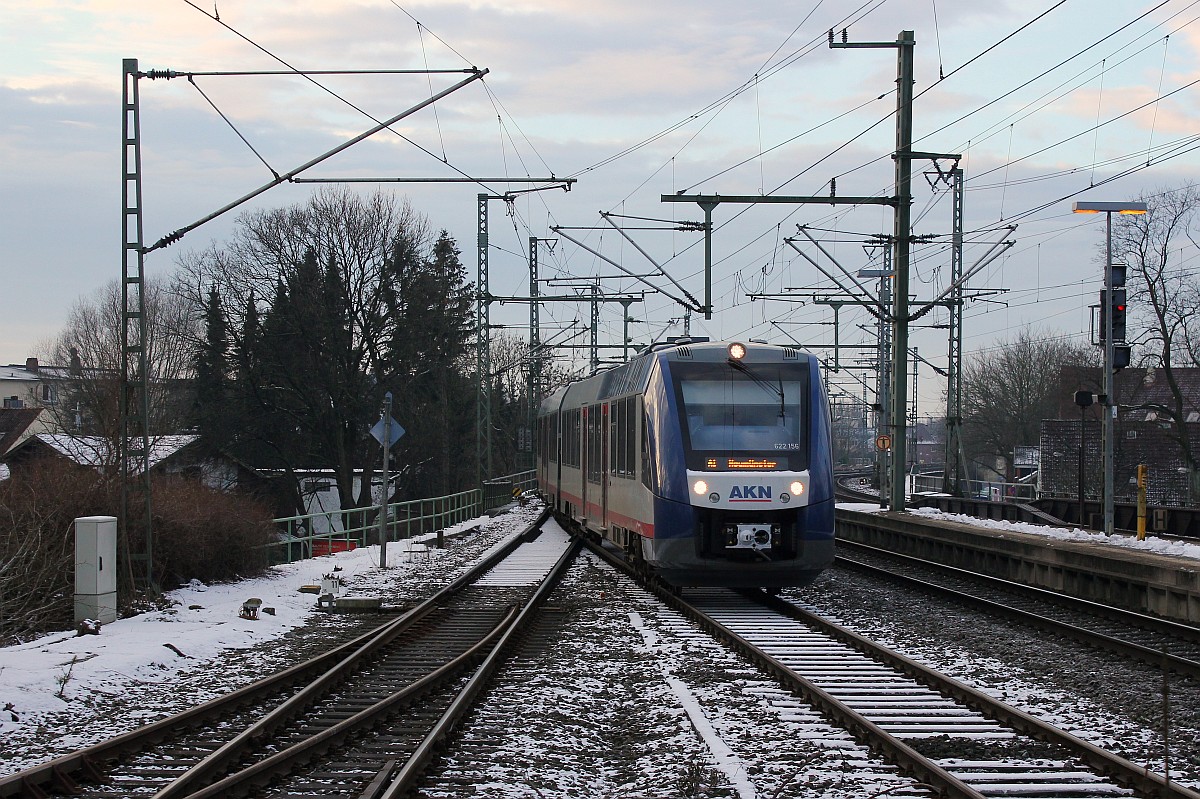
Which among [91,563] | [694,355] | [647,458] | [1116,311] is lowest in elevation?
[91,563]

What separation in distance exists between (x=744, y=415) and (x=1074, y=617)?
15.5ft

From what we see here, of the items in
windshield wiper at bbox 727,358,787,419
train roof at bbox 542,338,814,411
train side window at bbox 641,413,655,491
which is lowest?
train side window at bbox 641,413,655,491

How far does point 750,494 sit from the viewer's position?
14.4 m

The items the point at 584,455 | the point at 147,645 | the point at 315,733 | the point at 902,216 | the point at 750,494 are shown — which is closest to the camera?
the point at 315,733

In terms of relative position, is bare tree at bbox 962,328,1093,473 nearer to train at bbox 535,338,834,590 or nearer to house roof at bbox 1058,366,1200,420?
house roof at bbox 1058,366,1200,420

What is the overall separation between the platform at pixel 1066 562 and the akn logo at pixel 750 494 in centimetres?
521

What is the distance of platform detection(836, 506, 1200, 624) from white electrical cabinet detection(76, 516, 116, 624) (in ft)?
40.7

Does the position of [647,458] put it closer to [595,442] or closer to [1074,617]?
[1074,617]

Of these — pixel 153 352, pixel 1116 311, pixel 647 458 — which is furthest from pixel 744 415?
pixel 153 352

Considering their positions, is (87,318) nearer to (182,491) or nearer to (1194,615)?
(182,491)

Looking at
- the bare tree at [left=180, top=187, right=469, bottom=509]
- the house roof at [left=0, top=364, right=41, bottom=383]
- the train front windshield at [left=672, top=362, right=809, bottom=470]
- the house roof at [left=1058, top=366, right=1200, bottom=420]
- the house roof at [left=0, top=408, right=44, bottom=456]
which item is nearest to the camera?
the train front windshield at [left=672, top=362, right=809, bottom=470]

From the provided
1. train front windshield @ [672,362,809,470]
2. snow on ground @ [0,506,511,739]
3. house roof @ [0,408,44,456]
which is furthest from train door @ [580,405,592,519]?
house roof @ [0,408,44,456]

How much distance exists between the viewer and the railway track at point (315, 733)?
662 centimetres

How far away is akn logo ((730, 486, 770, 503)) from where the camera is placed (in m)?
14.4
